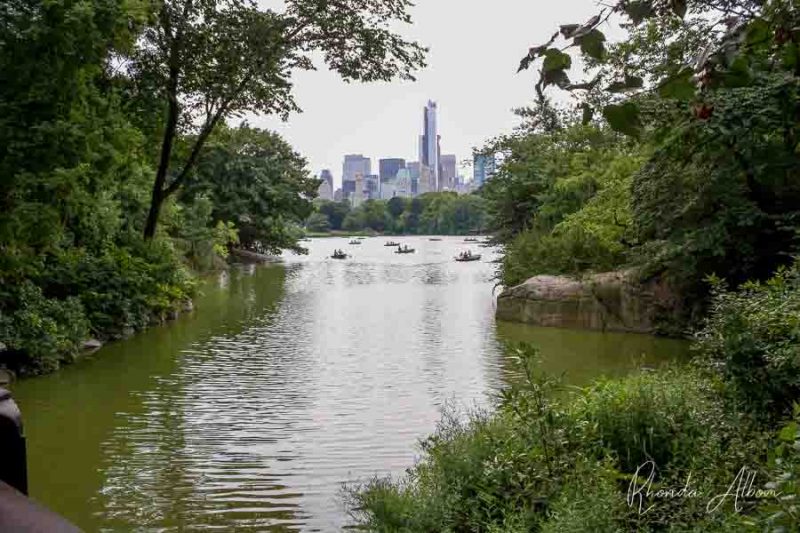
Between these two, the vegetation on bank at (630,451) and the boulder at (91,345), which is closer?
the vegetation on bank at (630,451)

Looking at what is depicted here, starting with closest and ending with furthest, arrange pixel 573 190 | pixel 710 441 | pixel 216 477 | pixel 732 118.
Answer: pixel 710 441, pixel 216 477, pixel 732 118, pixel 573 190

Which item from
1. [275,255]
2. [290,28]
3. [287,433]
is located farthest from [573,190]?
[275,255]

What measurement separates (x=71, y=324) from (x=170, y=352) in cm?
189

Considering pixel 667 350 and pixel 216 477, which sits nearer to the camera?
pixel 216 477

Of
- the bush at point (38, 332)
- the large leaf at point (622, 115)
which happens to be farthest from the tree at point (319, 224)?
the large leaf at point (622, 115)

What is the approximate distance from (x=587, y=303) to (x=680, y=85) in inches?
593

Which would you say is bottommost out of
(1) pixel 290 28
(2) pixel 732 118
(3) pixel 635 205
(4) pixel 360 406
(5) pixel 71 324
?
(4) pixel 360 406

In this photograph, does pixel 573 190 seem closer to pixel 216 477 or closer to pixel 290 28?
pixel 290 28

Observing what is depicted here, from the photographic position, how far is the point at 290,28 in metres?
16.1

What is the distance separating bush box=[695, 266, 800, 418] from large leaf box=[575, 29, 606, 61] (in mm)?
3646

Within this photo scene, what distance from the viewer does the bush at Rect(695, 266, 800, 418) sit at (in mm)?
4902

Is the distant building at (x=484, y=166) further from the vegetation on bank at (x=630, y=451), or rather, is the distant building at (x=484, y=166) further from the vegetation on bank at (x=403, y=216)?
the vegetation on bank at (x=403, y=216)

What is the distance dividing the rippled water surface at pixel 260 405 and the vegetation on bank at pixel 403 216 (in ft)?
306

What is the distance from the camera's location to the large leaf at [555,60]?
5.06ft
